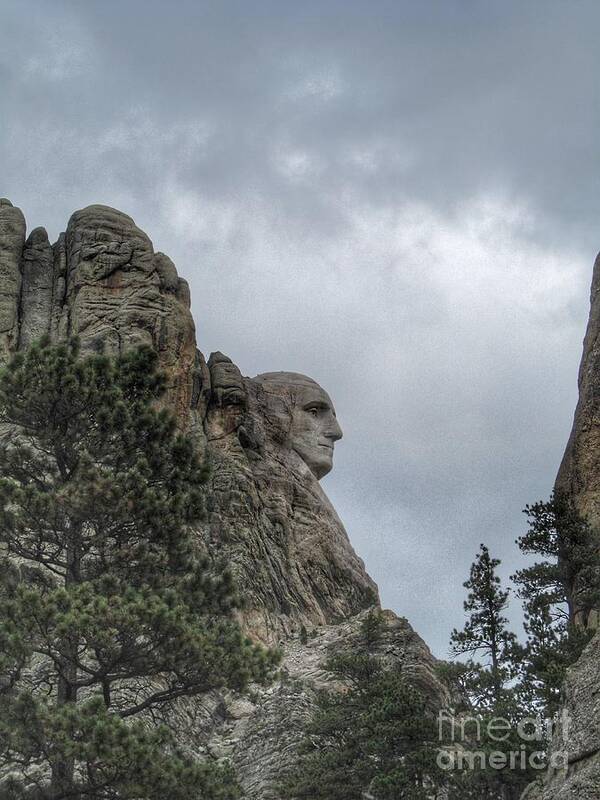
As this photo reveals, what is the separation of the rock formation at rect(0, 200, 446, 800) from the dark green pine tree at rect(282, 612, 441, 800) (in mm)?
→ 10145

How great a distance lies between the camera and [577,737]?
18.0 metres

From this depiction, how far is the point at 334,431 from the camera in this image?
64062 millimetres

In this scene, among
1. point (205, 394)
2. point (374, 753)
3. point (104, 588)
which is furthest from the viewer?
point (205, 394)

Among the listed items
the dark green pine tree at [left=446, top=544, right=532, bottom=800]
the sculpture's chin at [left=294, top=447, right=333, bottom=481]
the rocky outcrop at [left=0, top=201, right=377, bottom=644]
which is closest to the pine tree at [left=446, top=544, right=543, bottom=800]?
the dark green pine tree at [left=446, top=544, right=532, bottom=800]

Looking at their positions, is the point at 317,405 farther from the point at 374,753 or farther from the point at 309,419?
the point at 374,753

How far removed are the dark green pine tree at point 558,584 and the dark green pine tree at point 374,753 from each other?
3.15m

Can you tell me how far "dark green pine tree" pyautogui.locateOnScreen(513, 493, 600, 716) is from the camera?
96.7ft

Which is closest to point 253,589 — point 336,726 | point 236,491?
point 236,491

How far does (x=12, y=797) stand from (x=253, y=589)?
2554cm

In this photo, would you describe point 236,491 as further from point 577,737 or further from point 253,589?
point 577,737

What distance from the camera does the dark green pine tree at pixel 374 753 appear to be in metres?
27.2

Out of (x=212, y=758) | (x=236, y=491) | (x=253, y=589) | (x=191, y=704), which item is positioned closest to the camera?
(x=212, y=758)

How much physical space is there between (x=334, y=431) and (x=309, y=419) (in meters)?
1.74

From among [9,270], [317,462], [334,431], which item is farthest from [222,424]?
[9,270]
